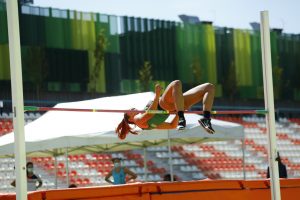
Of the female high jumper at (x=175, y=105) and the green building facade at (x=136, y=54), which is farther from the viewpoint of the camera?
the green building facade at (x=136, y=54)

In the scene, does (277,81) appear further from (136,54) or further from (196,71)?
(136,54)

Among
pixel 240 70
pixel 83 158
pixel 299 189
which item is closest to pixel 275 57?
pixel 240 70

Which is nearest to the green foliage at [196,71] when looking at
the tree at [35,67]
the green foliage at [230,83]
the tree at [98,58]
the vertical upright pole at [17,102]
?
the green foliage at [230,83]

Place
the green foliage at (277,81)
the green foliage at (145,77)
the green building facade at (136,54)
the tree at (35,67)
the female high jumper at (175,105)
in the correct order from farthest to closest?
the green foliage at (277,81) < the green foliage at (145,77) < the green building facade at (136,54) < the tree at (35,67) < the female high jumper at (175,105)

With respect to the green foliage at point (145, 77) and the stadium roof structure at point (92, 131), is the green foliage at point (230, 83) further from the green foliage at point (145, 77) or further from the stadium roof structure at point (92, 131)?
the stadium roof structure at point (92, 131)

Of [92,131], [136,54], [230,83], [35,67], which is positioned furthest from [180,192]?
[230,83]

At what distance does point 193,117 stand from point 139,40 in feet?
45.3

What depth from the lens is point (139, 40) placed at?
26984 mm

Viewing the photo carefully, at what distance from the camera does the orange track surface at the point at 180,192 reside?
8438 mm

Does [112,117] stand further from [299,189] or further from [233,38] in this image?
[233,38]

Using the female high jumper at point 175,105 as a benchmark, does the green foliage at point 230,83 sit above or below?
above

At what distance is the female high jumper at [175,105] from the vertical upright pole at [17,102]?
5.47 feet

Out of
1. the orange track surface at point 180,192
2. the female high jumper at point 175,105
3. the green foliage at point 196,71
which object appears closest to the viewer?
the female high jumper at point 175,105

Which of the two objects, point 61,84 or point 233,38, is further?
point 233,38
